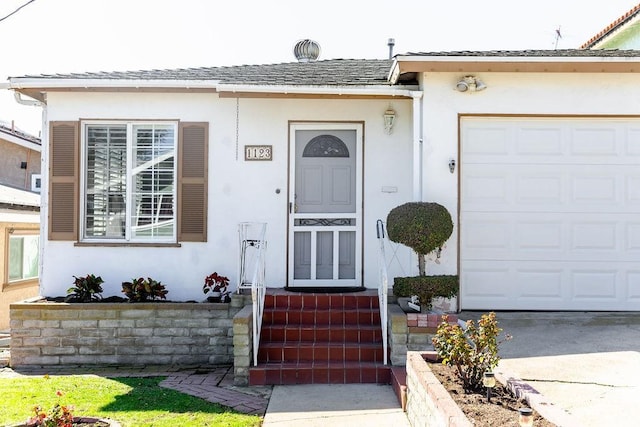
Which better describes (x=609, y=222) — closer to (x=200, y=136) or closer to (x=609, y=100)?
(x=609, y=100)

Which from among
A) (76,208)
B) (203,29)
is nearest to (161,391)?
(76,208)

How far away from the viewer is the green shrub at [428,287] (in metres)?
6.36

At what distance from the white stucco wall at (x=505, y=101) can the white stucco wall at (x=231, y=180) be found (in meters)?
0.91

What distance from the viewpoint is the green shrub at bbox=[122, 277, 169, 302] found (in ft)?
24.7

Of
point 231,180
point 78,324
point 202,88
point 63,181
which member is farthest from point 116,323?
point 202,88

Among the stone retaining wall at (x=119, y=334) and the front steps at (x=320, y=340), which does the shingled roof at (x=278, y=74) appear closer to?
the front steps at (x=320, y=340)

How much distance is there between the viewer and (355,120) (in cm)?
818

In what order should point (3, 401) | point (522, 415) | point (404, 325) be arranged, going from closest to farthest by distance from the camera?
point (522, 415), point (3, 401), point (404, 325)

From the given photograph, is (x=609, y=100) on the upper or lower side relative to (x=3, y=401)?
upper

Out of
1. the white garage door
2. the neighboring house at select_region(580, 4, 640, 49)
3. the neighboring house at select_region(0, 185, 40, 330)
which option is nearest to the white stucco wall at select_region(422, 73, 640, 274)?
the white garage door

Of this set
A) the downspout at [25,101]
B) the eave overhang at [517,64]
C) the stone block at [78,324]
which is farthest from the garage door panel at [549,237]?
the downspout at [25,101]

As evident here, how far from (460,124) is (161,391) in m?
4.81

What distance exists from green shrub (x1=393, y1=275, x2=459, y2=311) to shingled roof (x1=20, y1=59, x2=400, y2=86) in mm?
2754

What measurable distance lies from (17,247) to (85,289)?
6866 mm
